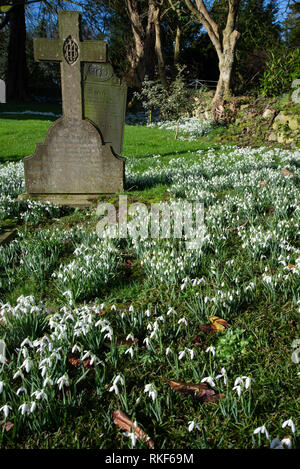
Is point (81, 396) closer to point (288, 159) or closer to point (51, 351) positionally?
point (51, 351)

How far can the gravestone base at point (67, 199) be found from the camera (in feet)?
19.3

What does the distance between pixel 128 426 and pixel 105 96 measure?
7717 millimetres

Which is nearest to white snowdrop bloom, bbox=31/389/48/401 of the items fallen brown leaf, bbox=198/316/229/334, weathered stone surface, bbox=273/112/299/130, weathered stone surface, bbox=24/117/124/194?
fallen brown leaf, bbox=198/316/229/334

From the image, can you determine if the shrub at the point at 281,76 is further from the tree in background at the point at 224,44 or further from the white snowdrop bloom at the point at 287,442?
the white snowdrop bloom at the point at 287,442

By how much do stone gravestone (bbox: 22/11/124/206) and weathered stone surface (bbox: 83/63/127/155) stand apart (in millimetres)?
2243

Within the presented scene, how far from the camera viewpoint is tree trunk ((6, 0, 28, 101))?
91.3 feet

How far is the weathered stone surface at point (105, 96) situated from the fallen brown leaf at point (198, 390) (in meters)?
6.98

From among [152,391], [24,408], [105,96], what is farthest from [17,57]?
[152,391]

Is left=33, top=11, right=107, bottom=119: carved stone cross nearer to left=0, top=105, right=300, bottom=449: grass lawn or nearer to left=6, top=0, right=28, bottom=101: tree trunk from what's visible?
left=0, top=105, right=300, bottom=449: grass lawn

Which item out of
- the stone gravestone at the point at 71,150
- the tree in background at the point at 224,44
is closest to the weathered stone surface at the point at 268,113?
the tree in background at the point at 224,44

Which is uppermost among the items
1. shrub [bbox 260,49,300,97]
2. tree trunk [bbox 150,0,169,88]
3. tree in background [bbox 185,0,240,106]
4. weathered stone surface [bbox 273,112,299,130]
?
tree trunk [bbox 150,0,169,88]

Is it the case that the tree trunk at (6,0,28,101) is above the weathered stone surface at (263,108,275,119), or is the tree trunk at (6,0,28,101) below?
above

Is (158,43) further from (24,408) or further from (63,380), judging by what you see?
(24,408)

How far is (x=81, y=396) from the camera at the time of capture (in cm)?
180
